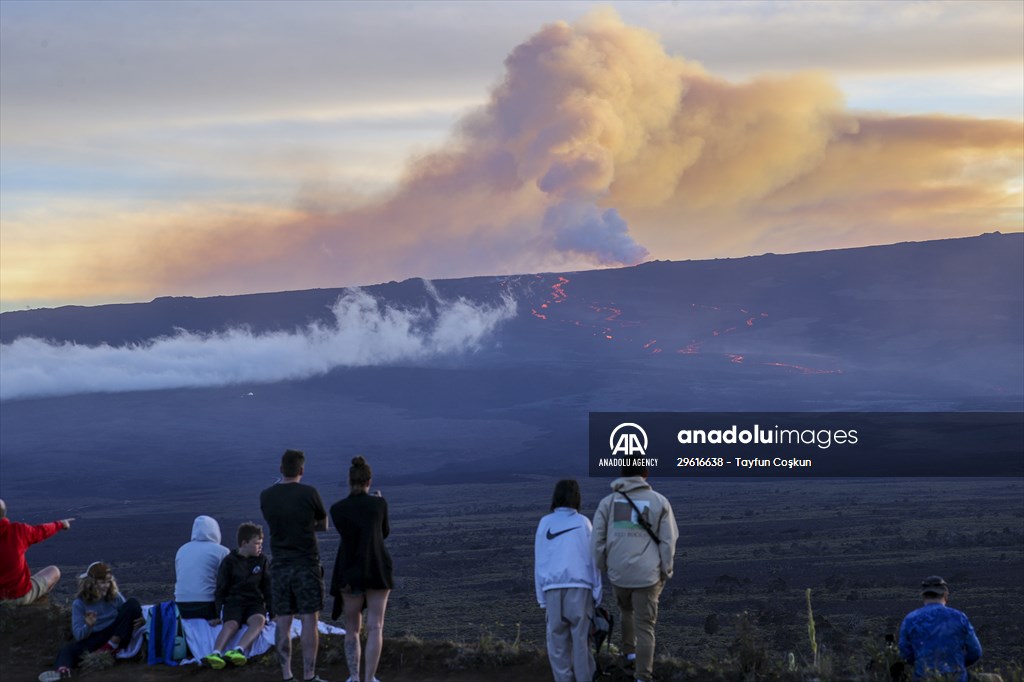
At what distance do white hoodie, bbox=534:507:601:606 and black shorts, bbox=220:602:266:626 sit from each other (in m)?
→ 2.83

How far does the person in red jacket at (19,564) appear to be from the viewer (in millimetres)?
12703

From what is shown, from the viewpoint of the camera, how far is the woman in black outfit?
9711mm

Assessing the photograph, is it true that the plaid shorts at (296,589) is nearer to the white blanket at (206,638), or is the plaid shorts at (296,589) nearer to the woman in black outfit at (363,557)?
the woman in black outfit at (363,557)

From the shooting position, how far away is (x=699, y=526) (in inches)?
2427

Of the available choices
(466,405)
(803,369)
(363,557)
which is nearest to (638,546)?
(363,557)

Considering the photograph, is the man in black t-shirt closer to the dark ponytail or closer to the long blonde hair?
the dark ponytail

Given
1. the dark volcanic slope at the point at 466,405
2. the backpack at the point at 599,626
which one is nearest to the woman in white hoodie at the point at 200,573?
the backpack at the point at 599,626

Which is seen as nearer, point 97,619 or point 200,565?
point 200,565

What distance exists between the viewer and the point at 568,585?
375 inches

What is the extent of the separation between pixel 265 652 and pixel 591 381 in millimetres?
158889

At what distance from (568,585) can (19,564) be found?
6314 mm

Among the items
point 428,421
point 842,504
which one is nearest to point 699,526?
point 842,504

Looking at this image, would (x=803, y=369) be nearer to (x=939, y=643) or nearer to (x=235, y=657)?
(x=235, y=657)

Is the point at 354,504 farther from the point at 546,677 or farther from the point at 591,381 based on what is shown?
the point at 591,381
